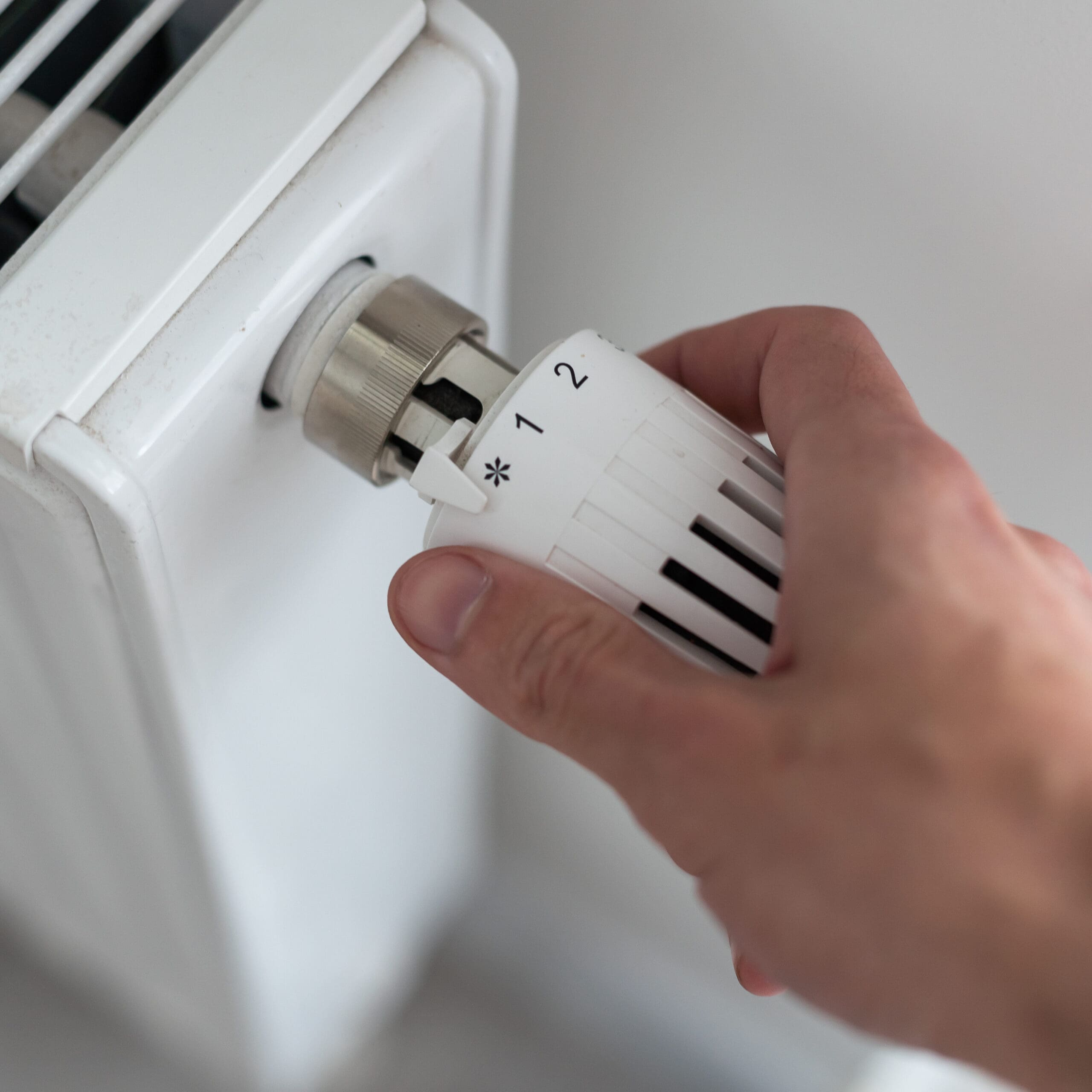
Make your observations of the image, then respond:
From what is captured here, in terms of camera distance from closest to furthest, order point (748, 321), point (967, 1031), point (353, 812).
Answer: point (967, 1031)
point (748, 321)
point (353, 812)

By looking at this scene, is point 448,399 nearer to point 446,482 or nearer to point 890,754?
point 446,482

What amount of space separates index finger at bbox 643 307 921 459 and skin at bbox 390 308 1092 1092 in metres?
0.02

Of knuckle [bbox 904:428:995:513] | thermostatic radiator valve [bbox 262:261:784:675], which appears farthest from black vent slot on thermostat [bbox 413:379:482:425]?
knuckle [bbox 904:428:995:513]

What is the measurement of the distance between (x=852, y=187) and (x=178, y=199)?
0.62 ft

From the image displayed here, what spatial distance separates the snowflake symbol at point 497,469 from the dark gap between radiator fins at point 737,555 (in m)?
0.04

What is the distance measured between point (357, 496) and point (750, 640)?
148 millimetres

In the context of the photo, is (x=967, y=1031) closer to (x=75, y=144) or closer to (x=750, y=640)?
(x=750, y=640)

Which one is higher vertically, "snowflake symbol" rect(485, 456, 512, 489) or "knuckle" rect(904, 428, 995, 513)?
"knuckle" rect(904, 428, 995, 513)

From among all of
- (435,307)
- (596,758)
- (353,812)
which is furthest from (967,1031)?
(353,812)

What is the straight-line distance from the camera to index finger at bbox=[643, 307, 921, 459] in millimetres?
262

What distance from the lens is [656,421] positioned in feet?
0.87

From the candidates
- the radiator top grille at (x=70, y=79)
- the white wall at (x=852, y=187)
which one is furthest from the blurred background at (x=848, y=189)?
the radiator top grille at (x=70, y=79)

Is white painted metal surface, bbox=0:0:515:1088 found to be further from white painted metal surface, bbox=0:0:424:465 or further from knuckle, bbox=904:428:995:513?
knuckle, bbox=904:428:995:513

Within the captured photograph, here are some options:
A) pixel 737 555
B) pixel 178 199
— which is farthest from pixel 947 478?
pixel 178 199
